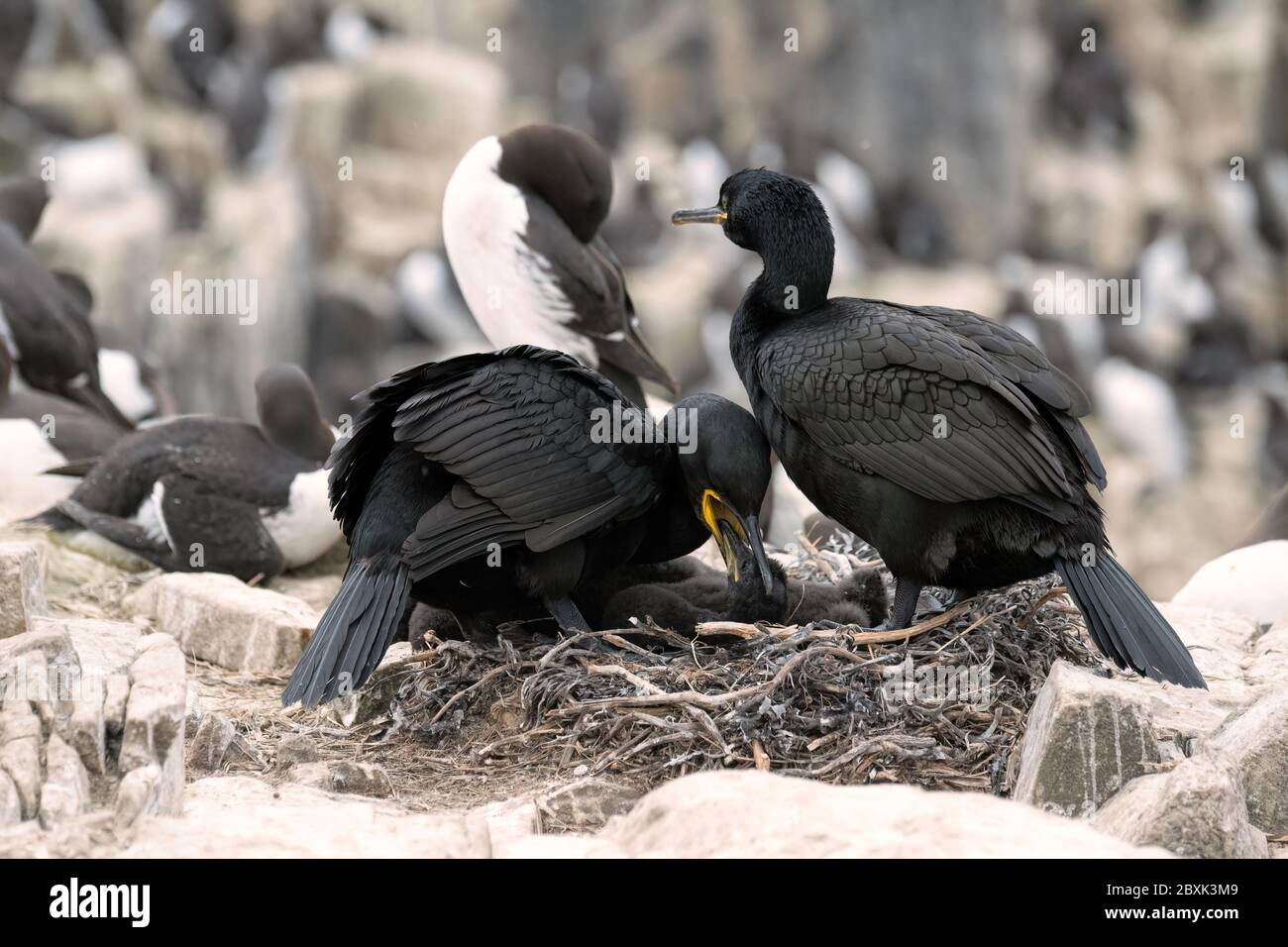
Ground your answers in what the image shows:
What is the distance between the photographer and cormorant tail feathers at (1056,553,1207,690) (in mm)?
4516

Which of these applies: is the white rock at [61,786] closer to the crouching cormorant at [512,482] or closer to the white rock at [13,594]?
the crouching cormorant at [512,482]

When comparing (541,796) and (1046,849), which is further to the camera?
(541,796)

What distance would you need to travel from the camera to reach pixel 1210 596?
23.8 ft

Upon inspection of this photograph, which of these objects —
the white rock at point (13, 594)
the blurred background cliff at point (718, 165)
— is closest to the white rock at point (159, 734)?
the white rock at point (13, 594)

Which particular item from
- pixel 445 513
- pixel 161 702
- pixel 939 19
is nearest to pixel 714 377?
pixel 939 19

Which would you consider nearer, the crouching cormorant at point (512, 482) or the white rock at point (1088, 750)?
the white rock at point (1088, 750)

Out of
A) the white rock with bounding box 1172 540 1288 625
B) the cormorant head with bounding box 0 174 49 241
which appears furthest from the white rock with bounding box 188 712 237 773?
the cormorant head with bounding box 0 174 49 241

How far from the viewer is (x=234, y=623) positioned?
6.14 m

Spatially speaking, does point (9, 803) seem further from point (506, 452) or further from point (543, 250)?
point (543, 250)

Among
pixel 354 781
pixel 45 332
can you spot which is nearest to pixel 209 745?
pixel 354 781

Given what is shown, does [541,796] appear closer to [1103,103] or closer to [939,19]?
[939,19]

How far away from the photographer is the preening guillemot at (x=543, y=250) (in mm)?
8297

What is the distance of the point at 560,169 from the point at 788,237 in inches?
130
